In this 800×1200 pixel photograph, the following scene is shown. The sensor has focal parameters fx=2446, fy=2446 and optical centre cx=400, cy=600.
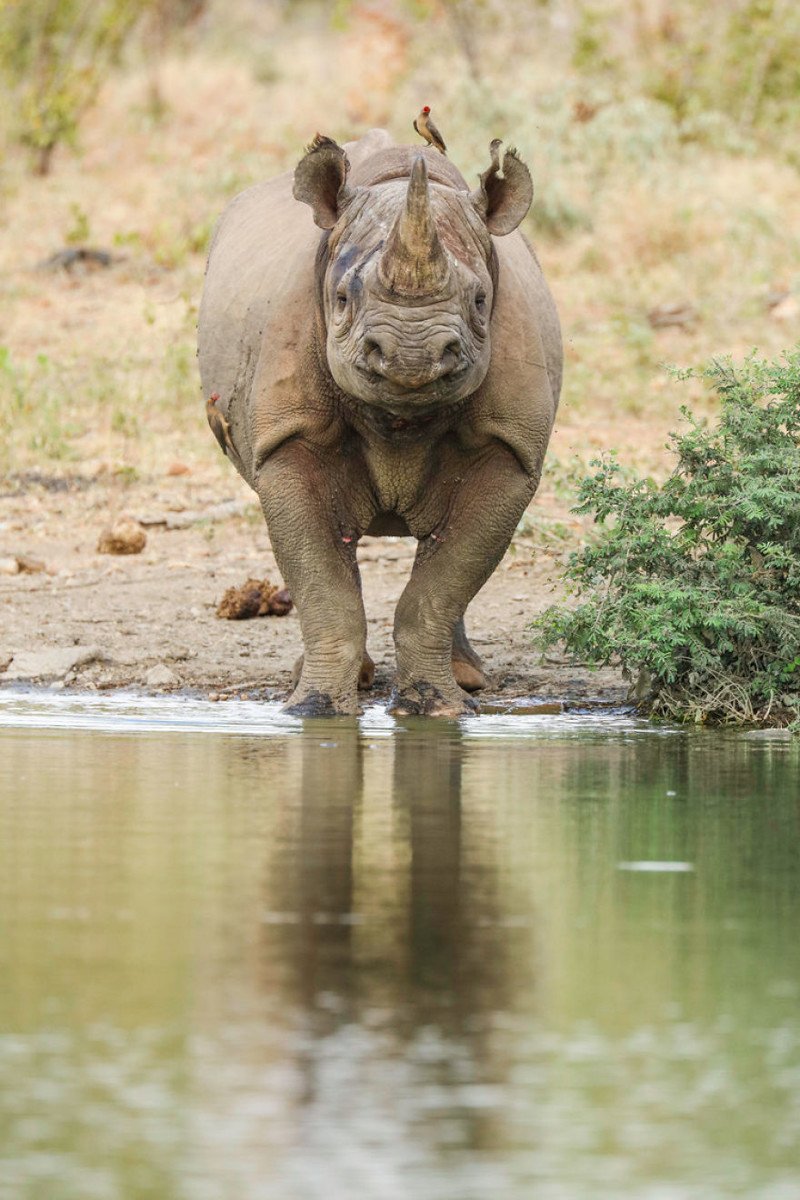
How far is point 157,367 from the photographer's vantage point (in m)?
15.7

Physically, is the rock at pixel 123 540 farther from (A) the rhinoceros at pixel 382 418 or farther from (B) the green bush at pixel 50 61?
(B) the green bush at pixel 50 61

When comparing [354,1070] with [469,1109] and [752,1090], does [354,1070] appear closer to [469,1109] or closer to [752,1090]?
[469,1109]

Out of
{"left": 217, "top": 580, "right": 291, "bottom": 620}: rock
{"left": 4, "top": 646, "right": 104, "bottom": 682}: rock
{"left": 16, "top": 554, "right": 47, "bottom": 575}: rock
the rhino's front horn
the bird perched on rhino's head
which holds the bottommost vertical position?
{"left": 4, "top": 646, "right": 104, "bottom": 682}: rock

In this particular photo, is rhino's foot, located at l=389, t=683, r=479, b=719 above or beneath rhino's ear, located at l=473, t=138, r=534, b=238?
beneath

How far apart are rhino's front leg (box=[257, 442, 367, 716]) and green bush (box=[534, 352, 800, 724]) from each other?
0.84 m

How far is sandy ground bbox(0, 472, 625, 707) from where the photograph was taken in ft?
30.7

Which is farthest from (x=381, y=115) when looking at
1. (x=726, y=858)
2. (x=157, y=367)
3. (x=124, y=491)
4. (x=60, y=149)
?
(x=726, y=858)

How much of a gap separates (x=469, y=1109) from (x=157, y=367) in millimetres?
12453

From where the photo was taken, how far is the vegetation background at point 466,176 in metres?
14.6

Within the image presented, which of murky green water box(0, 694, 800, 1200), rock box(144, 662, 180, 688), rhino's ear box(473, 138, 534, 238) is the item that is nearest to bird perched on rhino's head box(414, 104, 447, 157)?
rhino's ear box(473, 138, 534, 238)

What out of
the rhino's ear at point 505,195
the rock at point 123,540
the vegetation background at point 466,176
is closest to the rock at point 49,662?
the rock at point 123,540

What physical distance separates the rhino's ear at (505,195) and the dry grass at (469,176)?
3.24 metres

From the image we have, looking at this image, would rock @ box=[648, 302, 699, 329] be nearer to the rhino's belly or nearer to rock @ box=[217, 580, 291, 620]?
rock @ box=[217, 580, 291, 620]

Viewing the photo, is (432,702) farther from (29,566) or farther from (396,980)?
(396,980)
